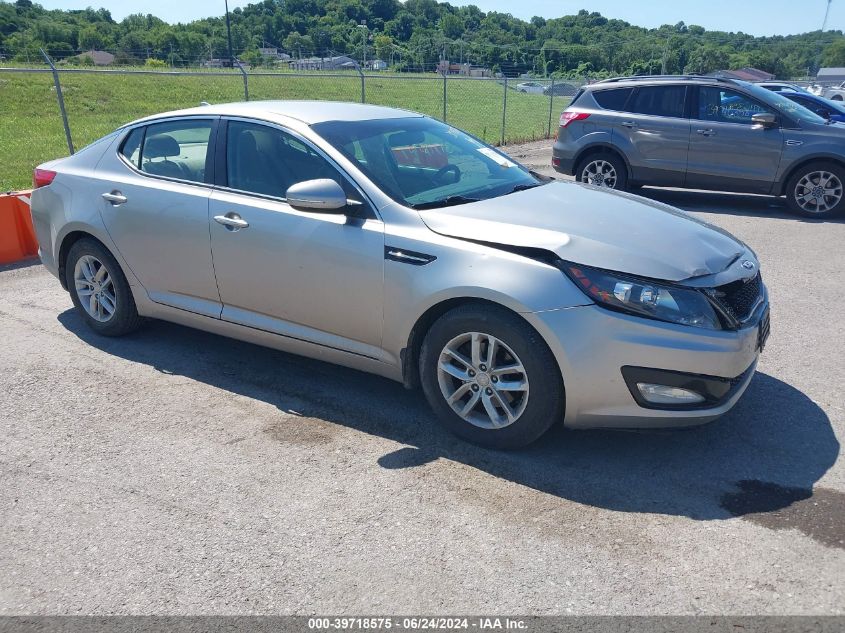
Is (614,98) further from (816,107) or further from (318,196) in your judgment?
(318,196)

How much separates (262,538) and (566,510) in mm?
1329

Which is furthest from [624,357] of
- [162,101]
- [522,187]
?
[162,101]

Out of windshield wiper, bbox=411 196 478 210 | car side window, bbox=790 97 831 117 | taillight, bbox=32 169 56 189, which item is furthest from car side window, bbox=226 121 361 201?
car side window, bbox=790 97 831 117

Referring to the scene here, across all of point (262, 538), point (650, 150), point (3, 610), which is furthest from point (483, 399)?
point (650, 150)

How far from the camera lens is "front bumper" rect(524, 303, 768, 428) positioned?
336 cm

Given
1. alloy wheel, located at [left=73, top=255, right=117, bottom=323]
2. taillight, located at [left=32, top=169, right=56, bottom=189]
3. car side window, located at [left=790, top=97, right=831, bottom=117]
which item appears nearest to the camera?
alloy wheel, located at [left=73, top=255, right=117, bottom=323]

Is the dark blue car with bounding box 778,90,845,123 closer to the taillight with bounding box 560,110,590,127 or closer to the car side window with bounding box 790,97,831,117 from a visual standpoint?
the car side window with bounding box 790,97,831,117

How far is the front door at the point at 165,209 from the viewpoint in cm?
464

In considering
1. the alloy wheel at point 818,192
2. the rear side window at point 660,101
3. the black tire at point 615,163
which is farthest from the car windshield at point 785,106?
the black tire at point 615,163

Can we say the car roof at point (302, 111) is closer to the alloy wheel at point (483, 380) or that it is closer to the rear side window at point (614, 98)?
the alloy wheel at point (483, 380)

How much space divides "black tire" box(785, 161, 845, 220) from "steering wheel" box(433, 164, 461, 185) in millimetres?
7358

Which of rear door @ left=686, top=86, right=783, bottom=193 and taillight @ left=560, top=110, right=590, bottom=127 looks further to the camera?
taillight @ left=560, top=110, right=590, bottom=127

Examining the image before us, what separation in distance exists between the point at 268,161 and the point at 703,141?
7.76 meters

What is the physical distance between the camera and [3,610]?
2.70 m
